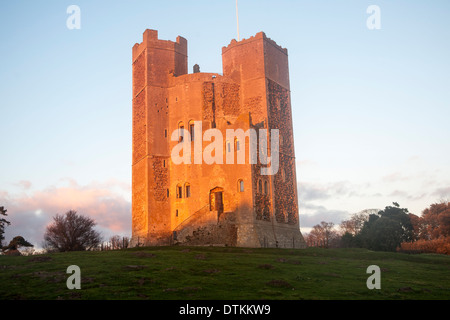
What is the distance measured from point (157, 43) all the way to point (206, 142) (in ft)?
36.1

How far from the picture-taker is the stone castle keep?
39188 millimetres

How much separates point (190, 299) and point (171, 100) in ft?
92.9

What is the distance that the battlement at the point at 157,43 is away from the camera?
45.2 meters

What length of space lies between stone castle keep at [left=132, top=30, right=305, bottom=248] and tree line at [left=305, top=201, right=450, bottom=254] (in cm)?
1236

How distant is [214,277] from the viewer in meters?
22.5

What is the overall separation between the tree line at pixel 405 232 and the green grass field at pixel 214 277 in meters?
18.4

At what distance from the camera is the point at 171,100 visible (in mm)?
44375
